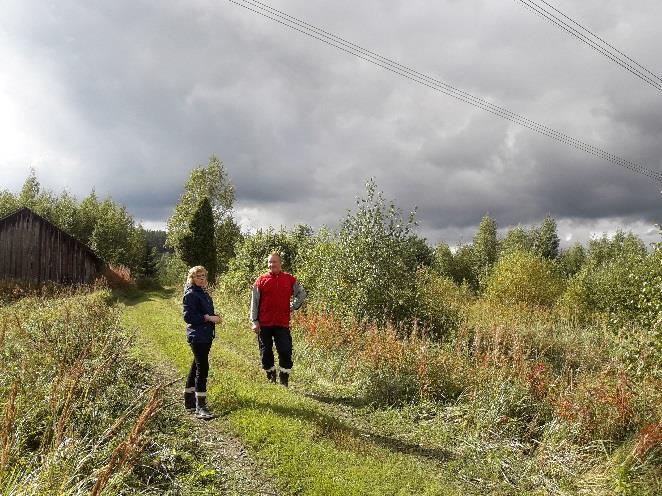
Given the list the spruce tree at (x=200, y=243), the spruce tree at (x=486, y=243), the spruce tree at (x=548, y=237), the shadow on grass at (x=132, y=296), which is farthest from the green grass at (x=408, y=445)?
the spruce tree at (x=548, y=237)

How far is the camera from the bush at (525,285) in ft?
99.0

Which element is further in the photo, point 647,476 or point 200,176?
point 200,176

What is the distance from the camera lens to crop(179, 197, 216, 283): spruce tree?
130ft

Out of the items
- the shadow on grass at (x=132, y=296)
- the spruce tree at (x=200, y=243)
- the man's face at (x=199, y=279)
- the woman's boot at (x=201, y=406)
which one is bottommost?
the woman's boot at (x=201, y=406)

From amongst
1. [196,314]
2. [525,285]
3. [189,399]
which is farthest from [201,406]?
[525,285]

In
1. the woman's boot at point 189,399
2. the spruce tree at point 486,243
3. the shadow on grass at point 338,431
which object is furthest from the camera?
the spruce tree at point 486,243

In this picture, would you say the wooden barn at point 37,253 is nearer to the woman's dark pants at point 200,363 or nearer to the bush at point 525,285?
the woman's dark pants at point 200,363

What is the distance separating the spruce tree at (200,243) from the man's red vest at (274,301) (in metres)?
30.6

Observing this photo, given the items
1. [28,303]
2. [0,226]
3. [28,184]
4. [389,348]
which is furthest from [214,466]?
[28,184]

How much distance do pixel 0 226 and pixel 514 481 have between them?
34740 mm

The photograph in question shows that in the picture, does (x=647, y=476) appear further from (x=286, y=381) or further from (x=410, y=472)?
(x=286, y=381)

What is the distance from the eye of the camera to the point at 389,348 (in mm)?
9891

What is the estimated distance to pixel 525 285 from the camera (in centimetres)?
3014

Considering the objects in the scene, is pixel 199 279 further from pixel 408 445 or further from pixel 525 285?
pixel 525 285
